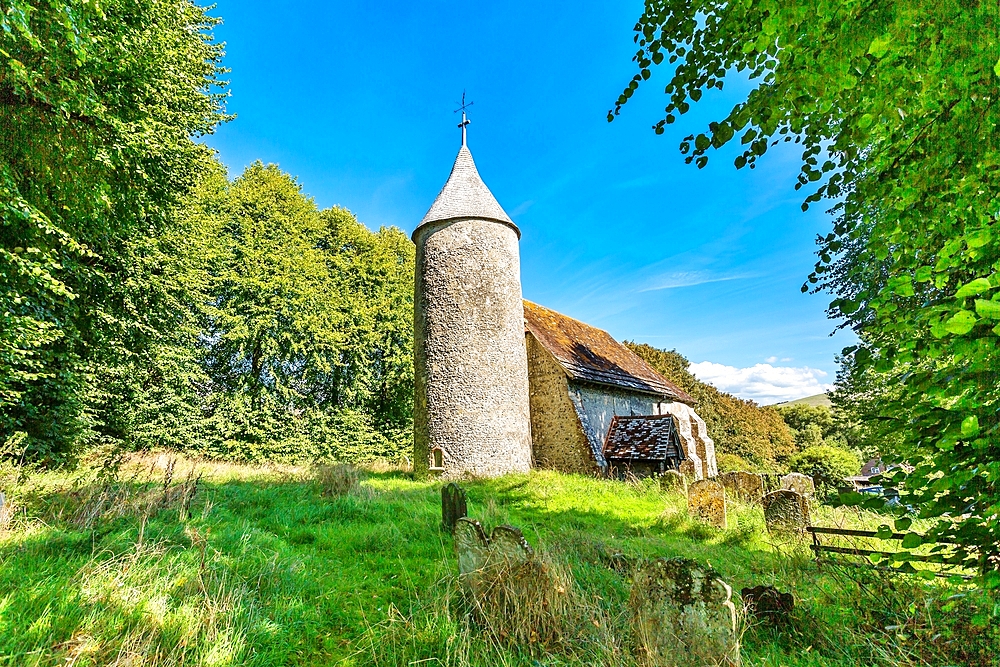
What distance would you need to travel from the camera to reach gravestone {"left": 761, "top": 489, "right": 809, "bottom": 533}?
6.96 metres

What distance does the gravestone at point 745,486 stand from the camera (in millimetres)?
10258

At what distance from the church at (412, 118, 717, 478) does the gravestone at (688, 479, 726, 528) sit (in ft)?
16.0

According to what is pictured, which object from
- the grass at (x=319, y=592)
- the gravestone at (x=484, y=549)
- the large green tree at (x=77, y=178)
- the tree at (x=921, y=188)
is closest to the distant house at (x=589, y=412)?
the grass at (x=319, y=592)

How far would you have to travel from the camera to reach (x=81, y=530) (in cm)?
486

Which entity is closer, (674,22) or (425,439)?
(674,22)

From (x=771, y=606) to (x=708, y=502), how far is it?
4.51m

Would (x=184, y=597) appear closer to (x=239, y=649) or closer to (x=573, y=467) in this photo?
(x=239, y=649)

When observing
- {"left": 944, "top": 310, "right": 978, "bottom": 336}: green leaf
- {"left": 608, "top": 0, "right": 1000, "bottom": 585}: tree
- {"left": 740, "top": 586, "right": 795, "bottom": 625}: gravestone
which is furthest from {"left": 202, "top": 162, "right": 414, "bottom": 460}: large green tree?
{"left": 944, "top": 310, "right": 978, "bottom": 336}: green leaf

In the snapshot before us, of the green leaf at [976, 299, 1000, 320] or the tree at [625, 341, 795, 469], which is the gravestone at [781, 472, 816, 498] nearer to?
the green leaf at [976, 299, 1000, 320]

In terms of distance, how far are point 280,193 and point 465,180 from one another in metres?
9.72

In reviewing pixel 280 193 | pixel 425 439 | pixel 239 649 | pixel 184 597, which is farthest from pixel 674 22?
pixel 280 193

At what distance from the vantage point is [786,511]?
710cm

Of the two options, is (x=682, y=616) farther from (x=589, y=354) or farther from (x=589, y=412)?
(x=589, y=354)

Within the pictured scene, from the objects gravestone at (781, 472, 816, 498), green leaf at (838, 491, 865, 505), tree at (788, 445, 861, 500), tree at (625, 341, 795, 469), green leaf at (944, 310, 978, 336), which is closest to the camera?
green leaf at (944, 310, 978, 336)
